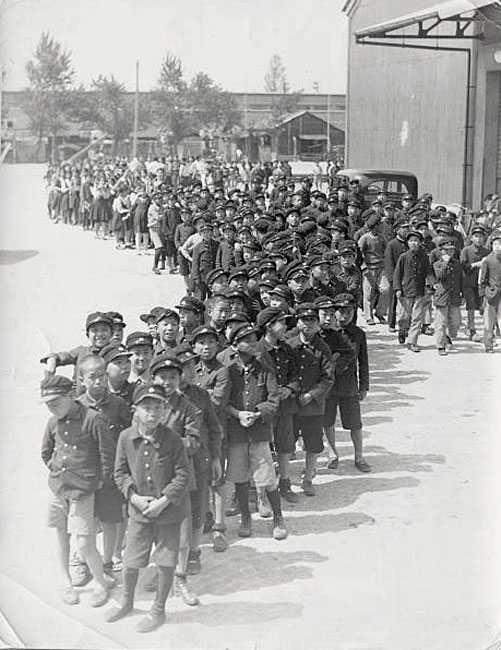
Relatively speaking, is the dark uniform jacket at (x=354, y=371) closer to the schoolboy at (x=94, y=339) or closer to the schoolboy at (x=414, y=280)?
the schoolboy at (x=94, y=339)

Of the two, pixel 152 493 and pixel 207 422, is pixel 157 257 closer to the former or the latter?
pixel 207 422

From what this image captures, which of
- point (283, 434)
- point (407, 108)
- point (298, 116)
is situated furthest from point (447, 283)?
point (298, 116)

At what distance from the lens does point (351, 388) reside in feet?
23.8

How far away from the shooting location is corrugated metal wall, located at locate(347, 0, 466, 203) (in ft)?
67.7

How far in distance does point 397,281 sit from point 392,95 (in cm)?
1313

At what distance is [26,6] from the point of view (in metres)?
4.86

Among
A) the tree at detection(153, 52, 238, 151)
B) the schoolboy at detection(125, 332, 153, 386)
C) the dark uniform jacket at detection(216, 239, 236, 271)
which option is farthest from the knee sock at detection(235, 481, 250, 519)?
the tree at detection(153, 52, 238, 151)

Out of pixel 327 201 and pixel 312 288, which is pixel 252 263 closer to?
pixel 312 288

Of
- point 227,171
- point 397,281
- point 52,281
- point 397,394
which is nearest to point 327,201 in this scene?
point 397,281

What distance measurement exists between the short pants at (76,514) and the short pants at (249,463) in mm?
1193

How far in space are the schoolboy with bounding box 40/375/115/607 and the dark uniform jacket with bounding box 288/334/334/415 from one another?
6.53 feet

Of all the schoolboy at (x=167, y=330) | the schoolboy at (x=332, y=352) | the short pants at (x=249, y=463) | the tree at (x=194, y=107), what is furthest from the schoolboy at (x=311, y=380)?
the tree at (x=194, y=107)

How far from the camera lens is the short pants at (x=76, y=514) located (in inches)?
203

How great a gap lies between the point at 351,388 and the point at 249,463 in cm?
143
